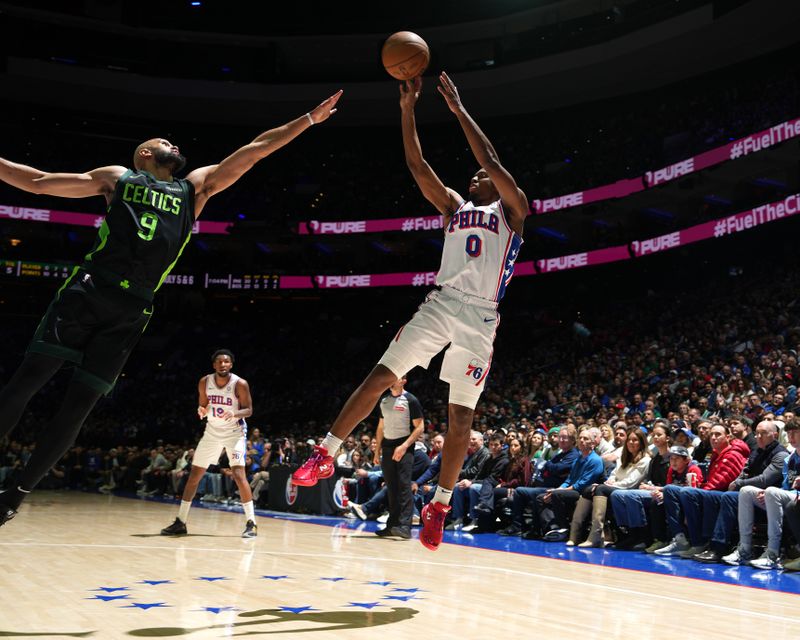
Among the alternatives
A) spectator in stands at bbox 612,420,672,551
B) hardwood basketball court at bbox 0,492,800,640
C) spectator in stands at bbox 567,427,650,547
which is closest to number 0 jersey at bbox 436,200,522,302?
hardwood basketball court at bbox 0,492,800,640

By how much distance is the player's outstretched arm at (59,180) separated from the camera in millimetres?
3758

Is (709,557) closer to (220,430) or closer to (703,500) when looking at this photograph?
(703,500)

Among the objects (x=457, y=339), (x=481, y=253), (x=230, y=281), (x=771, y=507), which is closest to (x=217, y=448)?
(x=457, y=339)

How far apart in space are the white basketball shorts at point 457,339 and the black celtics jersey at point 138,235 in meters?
1.44

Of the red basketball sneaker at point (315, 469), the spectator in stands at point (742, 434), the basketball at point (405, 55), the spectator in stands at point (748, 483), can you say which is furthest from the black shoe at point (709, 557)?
the basketball at point (405, 55)

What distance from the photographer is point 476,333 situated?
4812 mm

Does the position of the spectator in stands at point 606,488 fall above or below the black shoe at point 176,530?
above

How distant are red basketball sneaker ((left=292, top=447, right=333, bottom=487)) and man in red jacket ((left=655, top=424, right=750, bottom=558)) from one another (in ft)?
15.7

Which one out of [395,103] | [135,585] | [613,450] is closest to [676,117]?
[395,103]

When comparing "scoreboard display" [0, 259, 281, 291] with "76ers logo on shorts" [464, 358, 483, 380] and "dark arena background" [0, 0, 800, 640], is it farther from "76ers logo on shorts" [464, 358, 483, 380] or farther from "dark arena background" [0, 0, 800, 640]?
"76ers logo on shorts" [464, 358, 483, 380]

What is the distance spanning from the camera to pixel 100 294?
3789 millimetres

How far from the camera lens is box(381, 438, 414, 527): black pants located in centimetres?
915

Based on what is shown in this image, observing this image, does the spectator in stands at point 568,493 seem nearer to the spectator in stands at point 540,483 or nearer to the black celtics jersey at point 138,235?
the spectator in stands at point 540,483

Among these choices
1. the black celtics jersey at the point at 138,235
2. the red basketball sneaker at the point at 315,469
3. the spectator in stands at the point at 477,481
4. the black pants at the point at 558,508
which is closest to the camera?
the black celtics jersey at the point at 138,235
